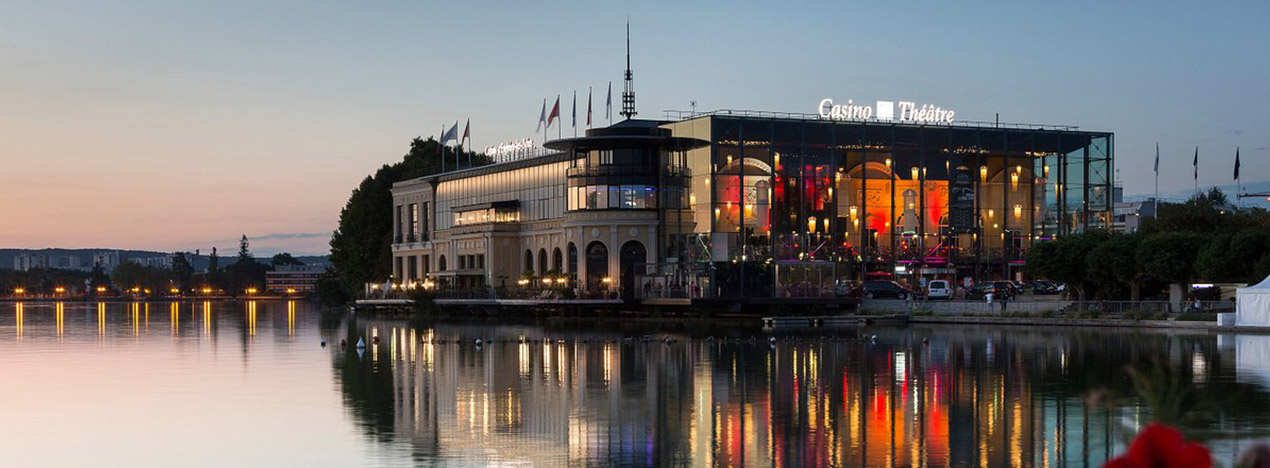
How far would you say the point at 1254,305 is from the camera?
72125 millimetres

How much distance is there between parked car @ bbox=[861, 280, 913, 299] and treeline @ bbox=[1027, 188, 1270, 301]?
1360 centimetres

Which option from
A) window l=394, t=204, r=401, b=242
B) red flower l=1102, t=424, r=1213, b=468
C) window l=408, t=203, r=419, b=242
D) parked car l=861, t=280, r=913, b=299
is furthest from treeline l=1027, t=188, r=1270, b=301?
red flower l=1102, t=424, r=1213, b=468

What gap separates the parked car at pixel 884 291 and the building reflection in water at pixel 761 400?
3995 centimetres

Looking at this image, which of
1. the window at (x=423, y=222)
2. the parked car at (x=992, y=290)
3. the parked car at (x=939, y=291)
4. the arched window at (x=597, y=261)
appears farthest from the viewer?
the window at (x=423, y=222)

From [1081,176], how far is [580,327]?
56529 mm

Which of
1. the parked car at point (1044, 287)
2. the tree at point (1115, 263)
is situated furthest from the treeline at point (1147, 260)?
the parked car at point (1044, 287)

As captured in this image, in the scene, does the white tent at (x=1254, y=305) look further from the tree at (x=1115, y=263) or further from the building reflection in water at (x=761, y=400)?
the tree at (x=1115, y=263)

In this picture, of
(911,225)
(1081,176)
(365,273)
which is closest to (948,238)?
(911,225)

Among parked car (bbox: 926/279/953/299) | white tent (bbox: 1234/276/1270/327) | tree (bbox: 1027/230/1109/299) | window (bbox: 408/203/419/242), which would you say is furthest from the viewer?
window (bbox: 408/203/419/242)

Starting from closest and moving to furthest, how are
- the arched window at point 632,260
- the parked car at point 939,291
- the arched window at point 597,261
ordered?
the parked car at point 939,291 < the arched window at point 632,260 < the arched window at point 597,261

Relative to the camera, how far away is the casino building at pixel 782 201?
11506 cm

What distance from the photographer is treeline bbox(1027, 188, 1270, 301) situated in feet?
272

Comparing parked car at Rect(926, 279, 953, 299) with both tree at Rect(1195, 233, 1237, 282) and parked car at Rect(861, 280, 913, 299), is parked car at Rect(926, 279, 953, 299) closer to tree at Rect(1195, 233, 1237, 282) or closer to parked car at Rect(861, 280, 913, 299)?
parked car at Rect(861, 280, 913, 299)

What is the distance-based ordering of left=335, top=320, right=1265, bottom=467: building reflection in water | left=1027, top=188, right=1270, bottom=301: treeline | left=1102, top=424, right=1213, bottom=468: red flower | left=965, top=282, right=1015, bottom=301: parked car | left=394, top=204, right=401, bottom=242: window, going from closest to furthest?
left=1102, top=424, right=1213, bottom=468: red flower → left=335, top=320, right=1265, bottom=467: building reflection in water → left=1027, top=188, right=1270, bottom=301: treeline → left=965, top=282, right=1015, bottom=301: parked car → left=394, top=204, right=401, bottom=242: window
